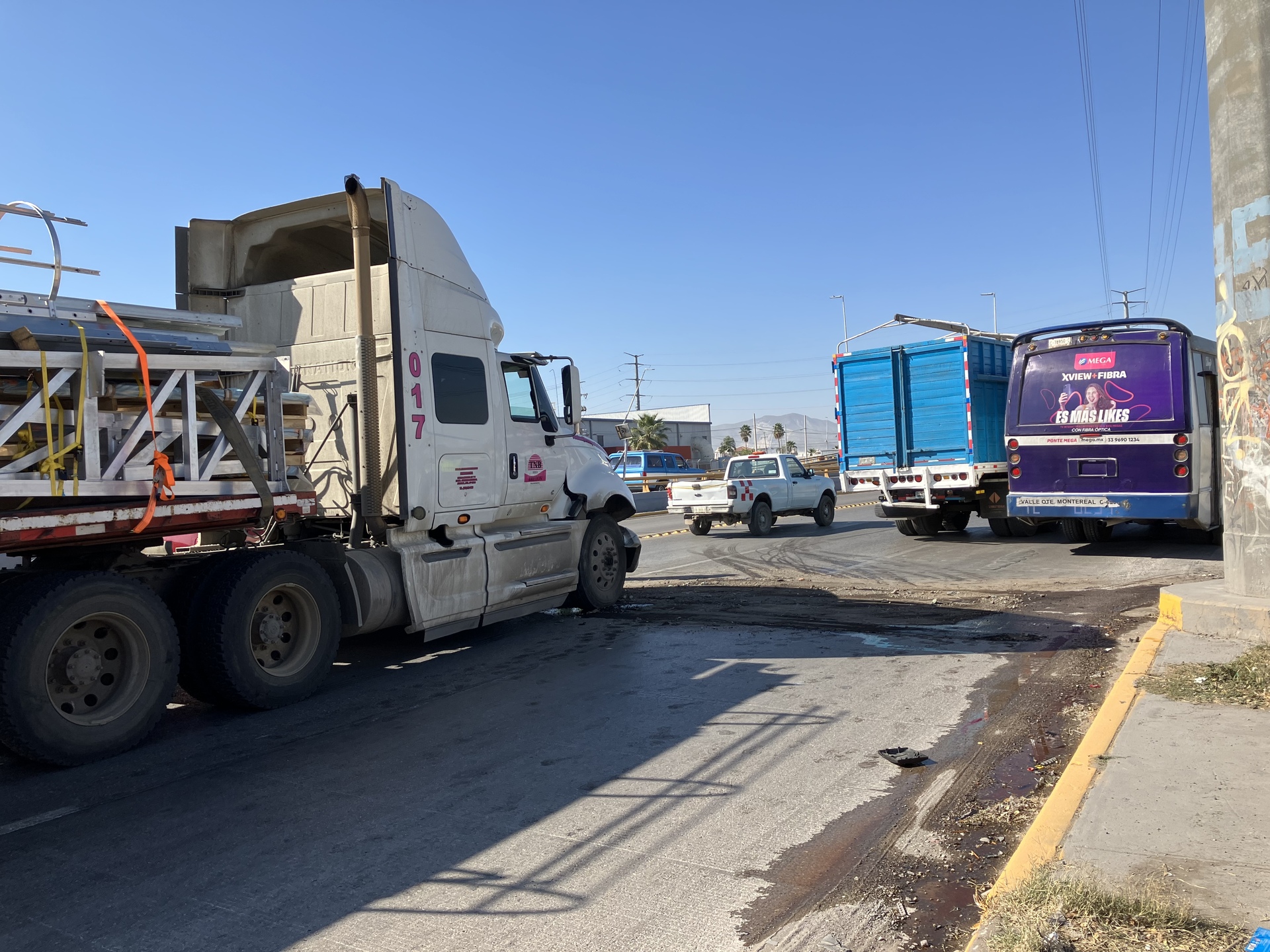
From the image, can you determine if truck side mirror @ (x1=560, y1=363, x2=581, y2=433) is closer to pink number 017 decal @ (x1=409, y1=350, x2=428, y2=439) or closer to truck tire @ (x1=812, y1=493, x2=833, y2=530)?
pink number 017 decal @ (x1=409, y1=350, x2=428, y2=439)

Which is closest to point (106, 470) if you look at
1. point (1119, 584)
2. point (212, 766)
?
point (212, 766)

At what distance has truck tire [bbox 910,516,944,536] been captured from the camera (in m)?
17.4

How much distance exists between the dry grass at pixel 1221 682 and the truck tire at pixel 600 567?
559 centimetres

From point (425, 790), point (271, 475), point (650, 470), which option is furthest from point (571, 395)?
point (650, 470)

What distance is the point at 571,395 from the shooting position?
10031mm

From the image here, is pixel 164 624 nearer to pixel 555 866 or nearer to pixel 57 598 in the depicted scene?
pixel 57 598

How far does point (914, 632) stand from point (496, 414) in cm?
440

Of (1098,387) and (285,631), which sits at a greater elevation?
→ (1098,387)

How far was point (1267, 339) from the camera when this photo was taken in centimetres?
695

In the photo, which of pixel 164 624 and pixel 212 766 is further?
pixel 164 624

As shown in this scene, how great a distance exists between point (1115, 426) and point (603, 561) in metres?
7.25

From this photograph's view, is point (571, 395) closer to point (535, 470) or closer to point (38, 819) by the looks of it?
point (535, 470)

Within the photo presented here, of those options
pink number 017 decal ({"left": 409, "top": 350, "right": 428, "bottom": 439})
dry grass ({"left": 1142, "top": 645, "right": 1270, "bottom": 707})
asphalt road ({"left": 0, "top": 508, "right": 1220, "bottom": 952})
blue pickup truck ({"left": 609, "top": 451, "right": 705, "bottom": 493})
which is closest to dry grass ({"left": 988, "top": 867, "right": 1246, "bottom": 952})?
asphalt road ({"left": 0, "top": 508, "right": 1220, "bottom": 952})

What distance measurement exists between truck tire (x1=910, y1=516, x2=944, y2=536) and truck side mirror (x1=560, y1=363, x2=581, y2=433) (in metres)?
9.35
